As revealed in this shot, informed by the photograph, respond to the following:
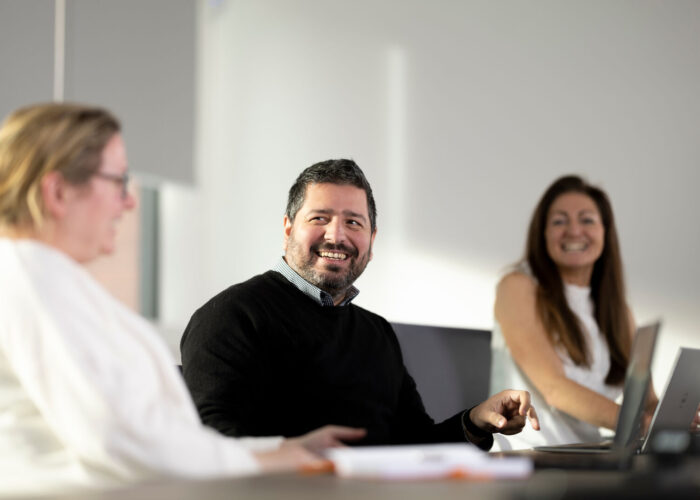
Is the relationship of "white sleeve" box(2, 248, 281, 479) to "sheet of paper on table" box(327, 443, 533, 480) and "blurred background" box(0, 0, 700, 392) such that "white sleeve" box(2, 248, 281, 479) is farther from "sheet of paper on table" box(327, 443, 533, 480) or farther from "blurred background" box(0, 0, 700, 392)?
"blurred background" box(0, 0, 700, 392)

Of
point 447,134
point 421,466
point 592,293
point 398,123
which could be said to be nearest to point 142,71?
point 398,123

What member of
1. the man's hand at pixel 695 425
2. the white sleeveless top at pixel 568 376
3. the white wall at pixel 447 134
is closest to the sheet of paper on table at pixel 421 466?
the man's hand at pixel 695 425

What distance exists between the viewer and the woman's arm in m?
2.98

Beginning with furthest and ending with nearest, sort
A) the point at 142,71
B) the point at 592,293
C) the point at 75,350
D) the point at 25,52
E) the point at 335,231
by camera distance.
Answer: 1. the point at 142,71
2. the point at 25,52
3. the point at 592,293
4. the point at 335,231
5. the point at 75,350

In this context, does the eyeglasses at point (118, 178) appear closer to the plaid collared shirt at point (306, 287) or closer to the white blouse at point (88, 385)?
the white blouse at point (88, 385)

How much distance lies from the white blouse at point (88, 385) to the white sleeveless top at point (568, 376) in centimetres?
185

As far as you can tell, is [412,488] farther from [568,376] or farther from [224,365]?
[568,376]

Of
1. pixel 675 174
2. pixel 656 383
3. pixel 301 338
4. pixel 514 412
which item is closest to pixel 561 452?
pixel 514 412

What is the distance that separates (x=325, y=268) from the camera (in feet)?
7.94

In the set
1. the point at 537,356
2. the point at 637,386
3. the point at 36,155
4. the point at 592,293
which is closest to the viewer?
the point at 36,155

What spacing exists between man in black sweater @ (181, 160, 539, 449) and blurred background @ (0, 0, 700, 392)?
1781mm

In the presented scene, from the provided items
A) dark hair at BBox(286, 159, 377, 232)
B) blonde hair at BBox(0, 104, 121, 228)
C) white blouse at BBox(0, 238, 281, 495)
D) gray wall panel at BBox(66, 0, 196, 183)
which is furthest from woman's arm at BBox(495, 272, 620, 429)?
gray wall panel at BBox(66, 0, 196, 183)

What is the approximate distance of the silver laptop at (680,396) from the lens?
221 cm

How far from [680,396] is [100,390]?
5.20 ft
